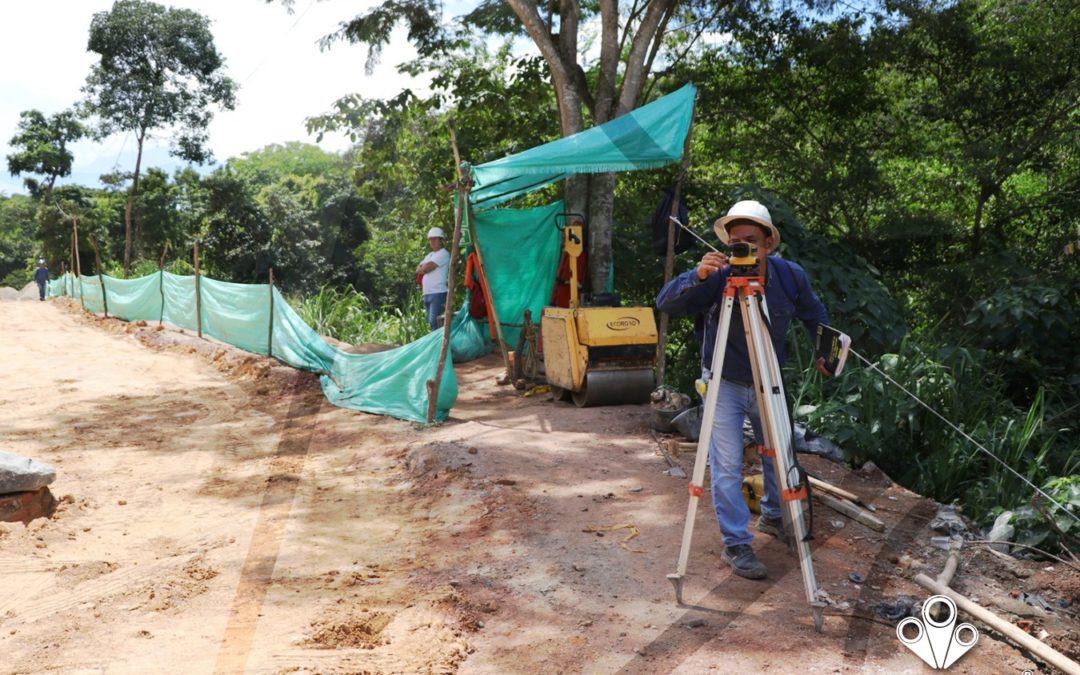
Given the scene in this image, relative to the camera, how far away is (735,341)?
157 inches

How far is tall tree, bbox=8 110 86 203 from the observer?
34.4m

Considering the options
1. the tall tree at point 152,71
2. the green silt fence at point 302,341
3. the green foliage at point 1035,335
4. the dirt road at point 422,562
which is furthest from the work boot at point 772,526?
the tall tree at point 152,71

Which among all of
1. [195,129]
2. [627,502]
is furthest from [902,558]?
[195,129]

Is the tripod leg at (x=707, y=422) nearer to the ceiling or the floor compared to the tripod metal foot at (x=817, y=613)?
nearer to the ceiling

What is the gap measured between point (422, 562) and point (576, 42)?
8340 mm

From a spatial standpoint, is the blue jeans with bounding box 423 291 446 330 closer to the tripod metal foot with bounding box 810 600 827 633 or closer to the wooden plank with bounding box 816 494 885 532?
the wooden plank with bounding box 816 494 885 532

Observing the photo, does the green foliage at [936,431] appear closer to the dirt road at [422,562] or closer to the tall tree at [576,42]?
the dirt road at [422,562]

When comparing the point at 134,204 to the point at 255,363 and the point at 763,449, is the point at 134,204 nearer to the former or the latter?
the point at 255,363

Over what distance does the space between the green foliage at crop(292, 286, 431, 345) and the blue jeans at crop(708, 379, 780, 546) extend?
10.4m

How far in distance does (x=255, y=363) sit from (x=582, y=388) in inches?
217

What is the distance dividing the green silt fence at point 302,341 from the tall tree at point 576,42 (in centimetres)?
227

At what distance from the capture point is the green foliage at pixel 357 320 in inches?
569

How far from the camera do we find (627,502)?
17.1 ft

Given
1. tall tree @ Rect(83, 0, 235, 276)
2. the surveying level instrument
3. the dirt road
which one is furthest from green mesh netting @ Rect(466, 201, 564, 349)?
tall tree @ Rect(83, 0, 235, 276)
